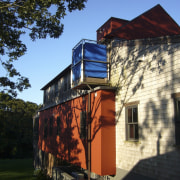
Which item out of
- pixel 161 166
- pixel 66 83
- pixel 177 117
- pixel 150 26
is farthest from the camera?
pixel 66 83

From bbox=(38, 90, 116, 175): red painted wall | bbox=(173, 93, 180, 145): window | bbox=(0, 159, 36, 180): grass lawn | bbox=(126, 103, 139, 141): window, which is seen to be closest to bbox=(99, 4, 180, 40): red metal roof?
bbox=(38, 90, 116, 175): red painted wall

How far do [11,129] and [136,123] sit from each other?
52.8 metres

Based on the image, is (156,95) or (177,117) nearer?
(177,117)

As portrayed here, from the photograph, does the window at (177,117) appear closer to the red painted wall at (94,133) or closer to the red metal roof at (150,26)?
the red painted wall at (94,133)

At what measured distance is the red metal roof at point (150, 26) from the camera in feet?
49.5

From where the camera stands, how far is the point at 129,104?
10.7 meters

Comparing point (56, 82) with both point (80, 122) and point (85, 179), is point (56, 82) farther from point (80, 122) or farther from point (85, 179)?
point (85, 179)

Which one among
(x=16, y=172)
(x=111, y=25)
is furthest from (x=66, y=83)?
(x=16, y=172)

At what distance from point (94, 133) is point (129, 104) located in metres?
2.77

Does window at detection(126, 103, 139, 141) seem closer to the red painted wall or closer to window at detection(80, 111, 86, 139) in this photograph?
the red painted wall

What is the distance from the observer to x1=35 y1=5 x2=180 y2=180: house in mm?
8336

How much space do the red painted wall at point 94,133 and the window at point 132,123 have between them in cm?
119

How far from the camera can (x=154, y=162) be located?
28.9 feet

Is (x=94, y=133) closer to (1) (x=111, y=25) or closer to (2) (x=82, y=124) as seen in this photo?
(2) (x=82, y=124)
